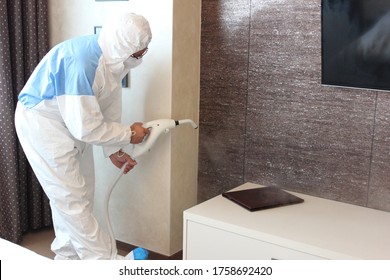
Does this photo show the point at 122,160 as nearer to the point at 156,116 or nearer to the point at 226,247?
the point at 156,116

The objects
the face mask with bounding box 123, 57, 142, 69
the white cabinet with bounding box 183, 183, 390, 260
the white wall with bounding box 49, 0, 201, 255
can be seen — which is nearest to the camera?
the white cabinet with bounding box 183, 183, 390, 260

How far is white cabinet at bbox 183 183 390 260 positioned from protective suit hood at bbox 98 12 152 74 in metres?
0.77

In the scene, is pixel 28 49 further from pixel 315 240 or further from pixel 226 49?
pixel 315 240

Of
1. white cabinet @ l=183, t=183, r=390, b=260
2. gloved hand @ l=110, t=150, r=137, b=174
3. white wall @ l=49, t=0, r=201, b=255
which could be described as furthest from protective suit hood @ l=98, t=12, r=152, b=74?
white cabinet @ l=183, t=183, r=390, b=260

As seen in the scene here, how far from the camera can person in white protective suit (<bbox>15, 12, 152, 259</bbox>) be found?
7.77 feet

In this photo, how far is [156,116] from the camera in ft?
9.16

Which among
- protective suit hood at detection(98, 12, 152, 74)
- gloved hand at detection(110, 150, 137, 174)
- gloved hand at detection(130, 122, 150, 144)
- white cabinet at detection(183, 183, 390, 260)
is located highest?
protective suit hood at detection(98, 12, 152, 74)

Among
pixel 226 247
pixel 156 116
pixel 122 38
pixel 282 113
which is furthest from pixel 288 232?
pixel 122 38

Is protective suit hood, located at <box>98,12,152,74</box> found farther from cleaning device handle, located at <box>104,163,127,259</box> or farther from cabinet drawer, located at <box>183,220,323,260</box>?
cabinet drawer, located at <box>183,220,323,260</box>

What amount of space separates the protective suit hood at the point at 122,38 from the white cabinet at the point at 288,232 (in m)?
0.77

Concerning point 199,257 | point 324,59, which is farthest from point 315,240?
point 324,59

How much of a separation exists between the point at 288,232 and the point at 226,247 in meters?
0.29

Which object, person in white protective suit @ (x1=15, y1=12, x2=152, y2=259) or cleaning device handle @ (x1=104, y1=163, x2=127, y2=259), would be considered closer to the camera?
person in white protective suit @ (x1=15, y1=12, x2=152, y2=259)

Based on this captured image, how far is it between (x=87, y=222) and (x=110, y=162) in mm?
495
